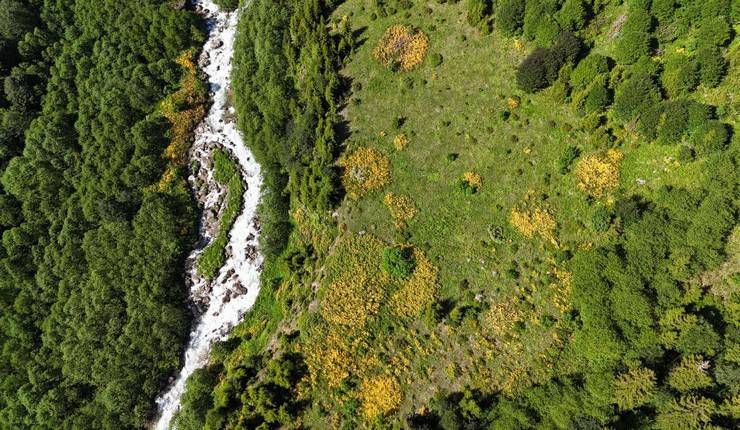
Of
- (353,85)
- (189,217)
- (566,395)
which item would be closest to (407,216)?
(353,85)

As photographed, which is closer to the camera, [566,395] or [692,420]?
[692,420]

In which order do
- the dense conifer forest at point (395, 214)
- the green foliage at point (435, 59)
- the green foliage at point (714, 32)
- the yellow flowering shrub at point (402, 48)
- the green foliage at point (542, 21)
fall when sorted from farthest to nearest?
the yellow flowering shrub at point (402, 48)
the green foliage at point (435, 59)
the green foliage at point (542, 21)
the green foliage at point (714, 32)
the dense conifer forest at point (395, 214)

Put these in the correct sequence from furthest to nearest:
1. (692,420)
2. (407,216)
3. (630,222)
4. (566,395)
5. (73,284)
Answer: (73,284), (407,216), (630,222), (566,395), (692,420)

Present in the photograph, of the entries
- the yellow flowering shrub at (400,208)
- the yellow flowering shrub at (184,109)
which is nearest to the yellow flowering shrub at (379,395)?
the yellow flowering shrub at (400,208)

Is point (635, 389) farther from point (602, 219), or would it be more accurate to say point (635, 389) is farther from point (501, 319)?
point (602, 219)

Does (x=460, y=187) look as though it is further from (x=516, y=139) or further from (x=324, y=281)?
(x=324, y=281)

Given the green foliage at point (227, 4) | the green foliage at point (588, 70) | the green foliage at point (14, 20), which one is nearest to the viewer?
the green foliage at point (588, 70)

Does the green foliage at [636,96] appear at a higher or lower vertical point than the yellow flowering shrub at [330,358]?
higher

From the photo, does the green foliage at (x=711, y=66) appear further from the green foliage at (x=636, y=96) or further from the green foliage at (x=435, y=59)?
the green foliage at (x=435, y=59)
